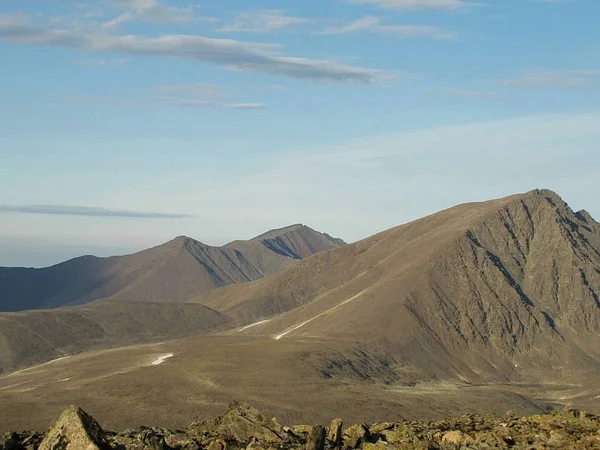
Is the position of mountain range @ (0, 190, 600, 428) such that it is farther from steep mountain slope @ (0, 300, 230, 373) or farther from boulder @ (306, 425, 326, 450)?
boulder @ (306, 425, 326, 450)

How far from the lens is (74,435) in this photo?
1761cm

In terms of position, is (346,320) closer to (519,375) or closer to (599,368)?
(519,375)

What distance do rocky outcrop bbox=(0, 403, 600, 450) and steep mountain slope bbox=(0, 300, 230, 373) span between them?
141m

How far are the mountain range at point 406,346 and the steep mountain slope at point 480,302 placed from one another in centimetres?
35

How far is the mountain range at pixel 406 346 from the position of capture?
3324 inches

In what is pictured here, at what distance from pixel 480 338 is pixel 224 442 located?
13444cm

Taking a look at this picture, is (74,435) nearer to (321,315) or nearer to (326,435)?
(326,435)

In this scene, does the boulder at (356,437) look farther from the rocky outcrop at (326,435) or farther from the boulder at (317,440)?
the boulder at (317,440)

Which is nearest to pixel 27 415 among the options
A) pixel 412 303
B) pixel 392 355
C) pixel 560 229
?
pixel 392 355

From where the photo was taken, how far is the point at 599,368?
143 meters

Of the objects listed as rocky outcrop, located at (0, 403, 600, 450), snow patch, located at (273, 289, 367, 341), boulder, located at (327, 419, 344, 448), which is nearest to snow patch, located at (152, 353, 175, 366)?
snow patch, located at (273, 289, 367, 341)

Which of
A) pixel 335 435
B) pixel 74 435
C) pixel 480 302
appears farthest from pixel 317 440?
pixel 480 302

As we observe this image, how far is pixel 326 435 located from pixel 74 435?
28.5 ft

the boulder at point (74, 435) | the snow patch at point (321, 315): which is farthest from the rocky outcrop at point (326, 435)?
the snow patch at point (321, 315)
